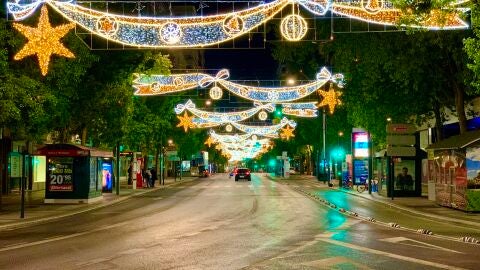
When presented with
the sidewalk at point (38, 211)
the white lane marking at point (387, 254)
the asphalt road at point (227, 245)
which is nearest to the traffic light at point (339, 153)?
the sidewalk at point (38, 211)

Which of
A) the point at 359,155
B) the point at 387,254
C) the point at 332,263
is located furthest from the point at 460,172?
the point at 359,155

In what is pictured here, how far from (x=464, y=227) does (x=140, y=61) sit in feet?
60.2

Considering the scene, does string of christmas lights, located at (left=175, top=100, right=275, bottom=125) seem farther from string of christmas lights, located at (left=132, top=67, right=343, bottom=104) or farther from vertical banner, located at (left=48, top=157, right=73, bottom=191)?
vertical banner, located at (left=48, top=157, right=73, bottom=191)

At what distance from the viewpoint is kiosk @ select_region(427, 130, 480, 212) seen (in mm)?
24484

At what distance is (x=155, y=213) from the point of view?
2520cm

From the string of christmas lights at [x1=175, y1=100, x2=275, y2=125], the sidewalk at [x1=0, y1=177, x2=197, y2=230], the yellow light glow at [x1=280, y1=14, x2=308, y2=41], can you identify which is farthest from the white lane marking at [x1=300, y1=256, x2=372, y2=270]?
the string of christmas lights at [x1=175, y1=100, x2=275, y2=125]

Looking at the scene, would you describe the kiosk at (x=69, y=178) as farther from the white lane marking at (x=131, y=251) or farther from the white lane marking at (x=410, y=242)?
the white lane marking at (x=410, y=242)

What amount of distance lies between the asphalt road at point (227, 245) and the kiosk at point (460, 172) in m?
5.62

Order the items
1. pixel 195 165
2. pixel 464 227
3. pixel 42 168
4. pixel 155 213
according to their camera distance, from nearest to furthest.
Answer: pixel 464 227 < pixel 155 213 < pixel 42 168 < pixel 195 165

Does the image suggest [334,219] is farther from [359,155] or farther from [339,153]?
[339,153]

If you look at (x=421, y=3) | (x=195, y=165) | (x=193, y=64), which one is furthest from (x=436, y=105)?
(x=193, y=64)

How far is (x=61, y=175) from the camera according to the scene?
3117 centimetres

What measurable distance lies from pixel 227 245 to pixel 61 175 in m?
19.0

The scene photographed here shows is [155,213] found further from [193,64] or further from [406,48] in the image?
[193,64]
